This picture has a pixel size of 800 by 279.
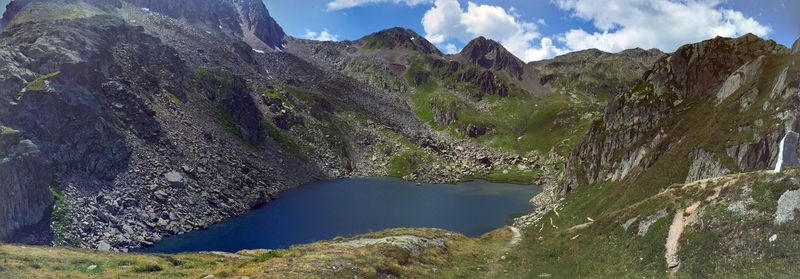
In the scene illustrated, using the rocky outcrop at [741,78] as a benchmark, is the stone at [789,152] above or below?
below

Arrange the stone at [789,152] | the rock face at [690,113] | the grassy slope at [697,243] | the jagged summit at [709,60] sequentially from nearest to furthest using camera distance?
the grassy slope at [697,243]
the stone at [789,152]
the rock face at [690,113]
the jagged summit at [709,60]

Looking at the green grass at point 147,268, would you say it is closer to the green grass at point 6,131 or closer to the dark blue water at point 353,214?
the dark blue water at point 353,214

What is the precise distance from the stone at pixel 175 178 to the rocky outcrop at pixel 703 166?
104059mm

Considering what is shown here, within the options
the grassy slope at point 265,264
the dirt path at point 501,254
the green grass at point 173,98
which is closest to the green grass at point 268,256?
the grassy slope at point 265,264

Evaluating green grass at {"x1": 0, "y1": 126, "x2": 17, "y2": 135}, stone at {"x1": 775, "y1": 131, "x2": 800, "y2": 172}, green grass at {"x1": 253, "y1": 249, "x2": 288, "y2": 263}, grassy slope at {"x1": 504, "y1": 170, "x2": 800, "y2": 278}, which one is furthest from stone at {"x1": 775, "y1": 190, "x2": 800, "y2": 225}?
green grass at {"x1": 0, "y1": 126, "x2": 17, "y2": 135}

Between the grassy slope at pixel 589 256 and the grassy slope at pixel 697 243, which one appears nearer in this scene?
the grassy slope at pixel 697 243

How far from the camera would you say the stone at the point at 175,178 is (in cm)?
11788

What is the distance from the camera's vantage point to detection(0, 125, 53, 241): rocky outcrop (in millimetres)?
84438

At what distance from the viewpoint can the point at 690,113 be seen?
85812 mm

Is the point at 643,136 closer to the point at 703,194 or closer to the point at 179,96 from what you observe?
the point at 703,194

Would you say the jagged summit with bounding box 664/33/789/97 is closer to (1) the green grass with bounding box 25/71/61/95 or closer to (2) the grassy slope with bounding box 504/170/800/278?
(2) the grassy slope with bounding box 504/170/800/278

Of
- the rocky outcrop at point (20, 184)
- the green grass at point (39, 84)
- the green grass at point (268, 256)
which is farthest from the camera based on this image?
the green grass at point (39, 84)

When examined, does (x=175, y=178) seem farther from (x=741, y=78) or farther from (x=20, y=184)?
(x=741, y=78)

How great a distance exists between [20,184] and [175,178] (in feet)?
113
